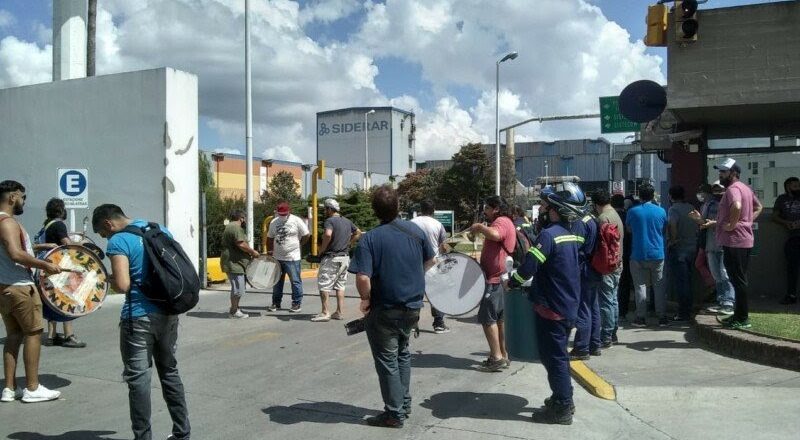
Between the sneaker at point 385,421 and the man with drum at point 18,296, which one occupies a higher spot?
the man with drum at point 18,296

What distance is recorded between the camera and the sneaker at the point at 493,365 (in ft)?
23.2

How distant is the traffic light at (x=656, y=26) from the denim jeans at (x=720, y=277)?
3050 mm

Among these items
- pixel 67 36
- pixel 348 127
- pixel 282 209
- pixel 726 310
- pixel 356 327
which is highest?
pixel 348 127

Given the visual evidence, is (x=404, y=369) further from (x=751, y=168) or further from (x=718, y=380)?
(x=751, y=168)

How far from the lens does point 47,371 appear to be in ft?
23.7

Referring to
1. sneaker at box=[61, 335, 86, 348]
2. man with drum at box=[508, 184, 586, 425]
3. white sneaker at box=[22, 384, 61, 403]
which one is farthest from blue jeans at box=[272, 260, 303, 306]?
man with drum at box=[508, 184, 586, 425]

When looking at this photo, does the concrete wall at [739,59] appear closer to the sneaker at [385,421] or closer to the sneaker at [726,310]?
the sneaker at [726,310]

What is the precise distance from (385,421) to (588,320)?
2.76 metres

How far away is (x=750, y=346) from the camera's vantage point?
718 centimetres

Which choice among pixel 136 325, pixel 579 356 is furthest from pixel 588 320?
pixel 136 325

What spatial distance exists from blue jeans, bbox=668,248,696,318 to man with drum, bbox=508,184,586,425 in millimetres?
4437

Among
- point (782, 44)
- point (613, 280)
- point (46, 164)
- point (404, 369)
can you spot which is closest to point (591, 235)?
point (613, 280)

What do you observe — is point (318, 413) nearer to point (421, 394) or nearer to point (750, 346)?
point (421, 394)

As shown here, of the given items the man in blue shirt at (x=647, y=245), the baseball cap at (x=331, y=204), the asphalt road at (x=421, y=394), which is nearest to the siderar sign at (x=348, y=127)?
the baseball cap at (x=331, y=204)
